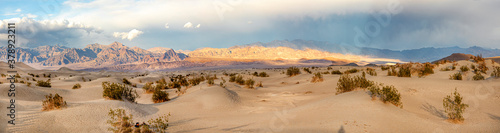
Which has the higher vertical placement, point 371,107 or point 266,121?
point 371,107

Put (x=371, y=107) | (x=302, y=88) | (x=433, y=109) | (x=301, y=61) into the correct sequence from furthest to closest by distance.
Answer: (x=301, y=61) < (x=302, y=88) < (x=433, y=109) < (x=371, y=107)

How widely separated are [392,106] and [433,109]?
71.3 inches

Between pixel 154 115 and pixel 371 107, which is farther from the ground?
pixel 371 107

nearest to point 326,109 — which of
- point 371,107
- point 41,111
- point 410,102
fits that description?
point 371,107

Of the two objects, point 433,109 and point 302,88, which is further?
point 302,88

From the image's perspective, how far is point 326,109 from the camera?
6.84 metres

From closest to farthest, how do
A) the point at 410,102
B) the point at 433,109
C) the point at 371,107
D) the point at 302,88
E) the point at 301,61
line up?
the point at 371,107, the point at 433,109, the point at 410,102, the point at 302,88, the point at 301,61

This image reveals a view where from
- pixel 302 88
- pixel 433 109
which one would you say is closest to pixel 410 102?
pixel 433 109

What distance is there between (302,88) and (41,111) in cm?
1242

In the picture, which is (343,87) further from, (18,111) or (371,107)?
(18,111)

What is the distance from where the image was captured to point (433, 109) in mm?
7398

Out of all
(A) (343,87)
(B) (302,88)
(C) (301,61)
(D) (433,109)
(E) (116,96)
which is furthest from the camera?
(C) (301,61)

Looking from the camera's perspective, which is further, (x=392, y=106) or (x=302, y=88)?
(x=302, y=88)

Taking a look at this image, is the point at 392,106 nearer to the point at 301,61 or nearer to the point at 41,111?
the point at 41,111
